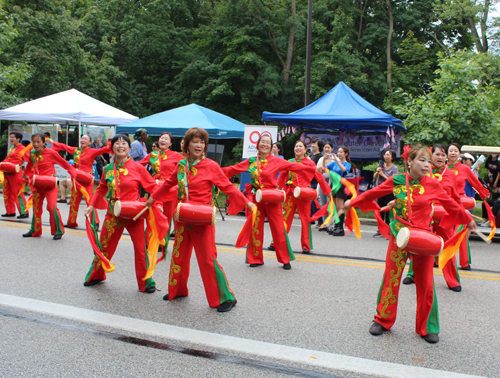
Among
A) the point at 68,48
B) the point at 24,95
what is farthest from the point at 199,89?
the point at 24,95

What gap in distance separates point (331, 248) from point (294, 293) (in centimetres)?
292

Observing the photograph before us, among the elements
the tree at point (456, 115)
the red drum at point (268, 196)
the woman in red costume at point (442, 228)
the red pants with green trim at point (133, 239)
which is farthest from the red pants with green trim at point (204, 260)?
the tree at point (456, 115)

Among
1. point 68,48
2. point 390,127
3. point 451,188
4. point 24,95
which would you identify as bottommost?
point 451,188

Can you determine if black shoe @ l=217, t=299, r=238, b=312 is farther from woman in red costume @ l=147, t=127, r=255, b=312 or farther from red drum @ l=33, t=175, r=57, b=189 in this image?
red drum @ l=33, t=175, r=57, b=189

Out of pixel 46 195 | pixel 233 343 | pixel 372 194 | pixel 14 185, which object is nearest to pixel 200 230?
pixel 233 343

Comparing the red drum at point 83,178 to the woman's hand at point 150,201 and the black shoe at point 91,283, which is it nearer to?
the black shoe at point 91,283

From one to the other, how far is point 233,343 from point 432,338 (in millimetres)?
1724

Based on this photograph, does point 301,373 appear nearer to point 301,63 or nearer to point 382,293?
point 382,293

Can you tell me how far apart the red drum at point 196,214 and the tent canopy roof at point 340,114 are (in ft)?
29.4

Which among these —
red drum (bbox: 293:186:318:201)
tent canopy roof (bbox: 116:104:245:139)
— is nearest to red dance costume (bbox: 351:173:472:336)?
red drum (bbox: 293:186:318:201)

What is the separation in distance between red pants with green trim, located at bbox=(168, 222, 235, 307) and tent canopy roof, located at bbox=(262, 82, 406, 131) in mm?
8914

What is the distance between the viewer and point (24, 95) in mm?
21906

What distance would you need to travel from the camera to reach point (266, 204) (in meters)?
6.62

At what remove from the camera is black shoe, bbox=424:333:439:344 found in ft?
13.1
